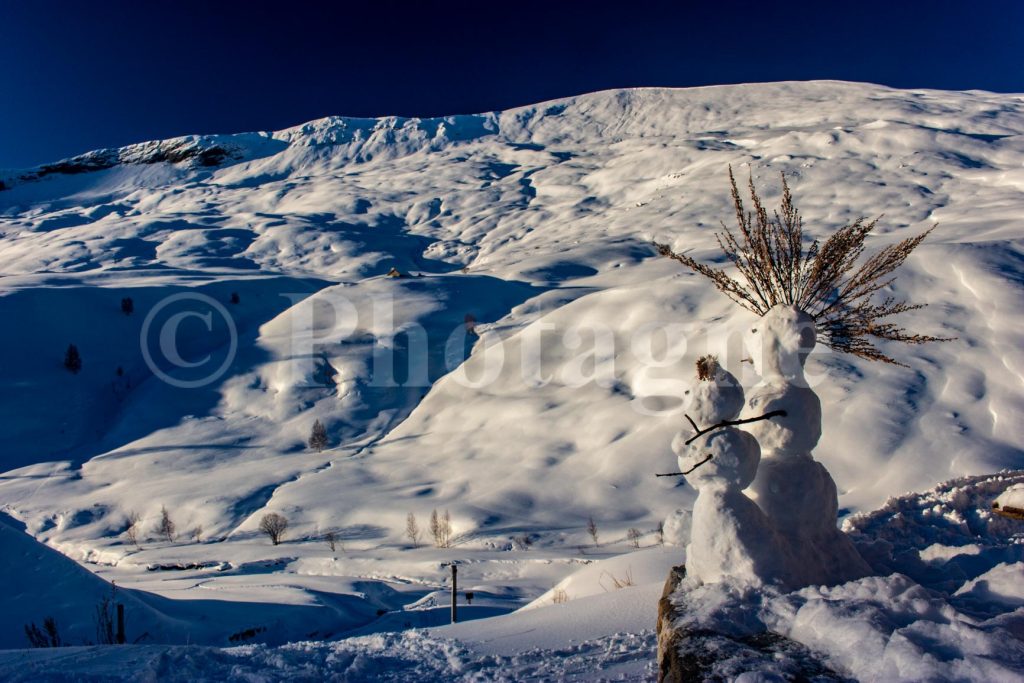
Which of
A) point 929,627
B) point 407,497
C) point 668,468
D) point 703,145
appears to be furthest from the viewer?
point 703,145

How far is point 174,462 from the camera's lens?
22734mm

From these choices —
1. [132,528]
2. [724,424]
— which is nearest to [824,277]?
[724,424]

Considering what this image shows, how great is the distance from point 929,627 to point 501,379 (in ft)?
68.6

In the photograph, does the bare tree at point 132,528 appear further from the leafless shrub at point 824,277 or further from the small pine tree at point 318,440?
the leafless shrub at point 824,277

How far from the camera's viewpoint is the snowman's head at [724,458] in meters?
2.80

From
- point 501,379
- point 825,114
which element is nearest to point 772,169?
point 825,114

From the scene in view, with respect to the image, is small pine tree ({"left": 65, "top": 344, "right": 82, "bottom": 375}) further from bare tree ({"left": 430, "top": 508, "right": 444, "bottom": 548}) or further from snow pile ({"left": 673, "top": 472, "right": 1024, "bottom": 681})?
snow pile ({"left": 673, "top": 472, "right": 1024, "bottom": 681})

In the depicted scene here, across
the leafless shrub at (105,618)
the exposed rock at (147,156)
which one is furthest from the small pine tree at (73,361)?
the exposed rock at (147,156)

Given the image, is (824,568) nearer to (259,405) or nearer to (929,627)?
(929,627)

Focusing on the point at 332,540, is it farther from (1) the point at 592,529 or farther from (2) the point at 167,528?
(1) the point at 592,529

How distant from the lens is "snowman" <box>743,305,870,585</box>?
299 centimetres

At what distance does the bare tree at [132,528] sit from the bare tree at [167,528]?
566mm

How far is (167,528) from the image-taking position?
58.0ft

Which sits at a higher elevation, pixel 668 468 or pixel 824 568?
pixel 824 568
